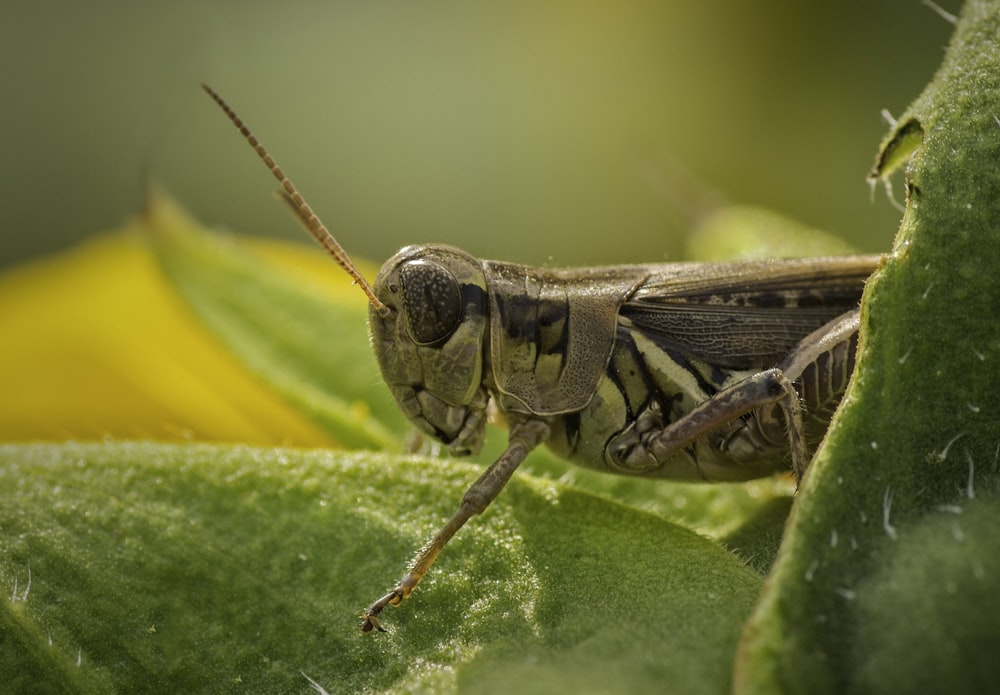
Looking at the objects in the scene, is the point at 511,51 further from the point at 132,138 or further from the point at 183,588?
the point at 183,588

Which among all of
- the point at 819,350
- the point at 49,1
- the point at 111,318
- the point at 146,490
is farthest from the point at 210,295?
the point at 49,1

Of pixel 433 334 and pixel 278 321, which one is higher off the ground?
pixel 278 321

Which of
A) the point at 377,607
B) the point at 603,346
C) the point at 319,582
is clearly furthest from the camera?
the point at 603,346

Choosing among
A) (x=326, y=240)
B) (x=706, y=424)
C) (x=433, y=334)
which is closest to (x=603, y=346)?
(x=706, y=424)

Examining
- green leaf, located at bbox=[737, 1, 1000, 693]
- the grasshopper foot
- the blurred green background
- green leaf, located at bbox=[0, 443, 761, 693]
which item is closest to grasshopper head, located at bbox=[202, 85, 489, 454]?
green leaf, located at bbox=[0, 443, 761, 693]

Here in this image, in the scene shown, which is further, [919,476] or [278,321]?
[278,321]

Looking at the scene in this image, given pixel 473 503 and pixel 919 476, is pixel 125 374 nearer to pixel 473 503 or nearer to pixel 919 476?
pixel 473 503

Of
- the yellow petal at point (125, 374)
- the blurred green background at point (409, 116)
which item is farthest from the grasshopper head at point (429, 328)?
the blurred green background at point (409, 116)
